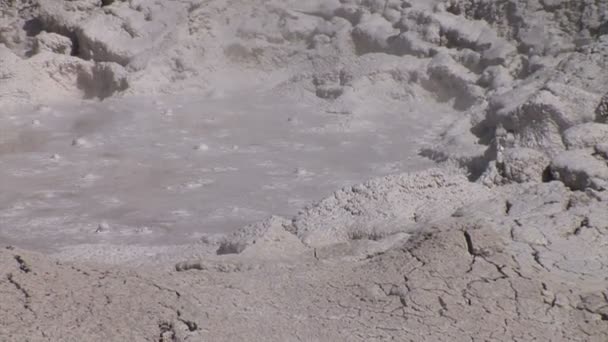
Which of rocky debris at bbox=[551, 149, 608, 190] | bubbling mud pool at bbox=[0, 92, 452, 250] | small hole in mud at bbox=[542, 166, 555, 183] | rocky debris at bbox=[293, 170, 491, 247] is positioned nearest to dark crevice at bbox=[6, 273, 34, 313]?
rocky debris at bbox=[293, 170, 491, 247]

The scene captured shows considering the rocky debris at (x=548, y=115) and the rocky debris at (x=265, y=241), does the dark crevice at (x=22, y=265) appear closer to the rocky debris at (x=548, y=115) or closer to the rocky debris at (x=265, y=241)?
the rocky debris at (x=265, y=241)

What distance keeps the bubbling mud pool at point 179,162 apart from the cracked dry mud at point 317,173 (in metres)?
0.01

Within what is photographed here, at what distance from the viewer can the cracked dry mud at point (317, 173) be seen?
1413 millimetres

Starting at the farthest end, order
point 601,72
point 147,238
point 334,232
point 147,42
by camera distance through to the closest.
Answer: point 147,42 < point 601,72 < point 147,238 < point 334,232

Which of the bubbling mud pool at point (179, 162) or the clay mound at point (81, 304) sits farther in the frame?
the bubbling mud pool at point (179, 162)

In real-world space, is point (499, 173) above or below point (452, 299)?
below

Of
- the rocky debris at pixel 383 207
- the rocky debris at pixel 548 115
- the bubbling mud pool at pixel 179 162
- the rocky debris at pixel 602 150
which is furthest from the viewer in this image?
the rocky debris at pixel 548 115

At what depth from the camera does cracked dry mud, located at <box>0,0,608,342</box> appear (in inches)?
55.6

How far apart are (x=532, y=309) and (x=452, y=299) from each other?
151mm

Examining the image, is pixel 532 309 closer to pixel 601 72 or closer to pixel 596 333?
pixel 596 333

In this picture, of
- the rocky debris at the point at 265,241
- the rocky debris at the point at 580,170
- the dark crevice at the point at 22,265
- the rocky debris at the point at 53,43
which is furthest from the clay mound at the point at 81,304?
the rocky debris at the point at 53,43

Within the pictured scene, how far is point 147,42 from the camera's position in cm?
424

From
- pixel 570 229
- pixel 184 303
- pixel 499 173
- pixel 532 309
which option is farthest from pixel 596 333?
pixel 499 173

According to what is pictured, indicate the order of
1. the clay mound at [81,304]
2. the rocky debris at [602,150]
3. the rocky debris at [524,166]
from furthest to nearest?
the rocky debris at [524,166] → the rocky debris at [602,150] → the clay mound at [81,304]
